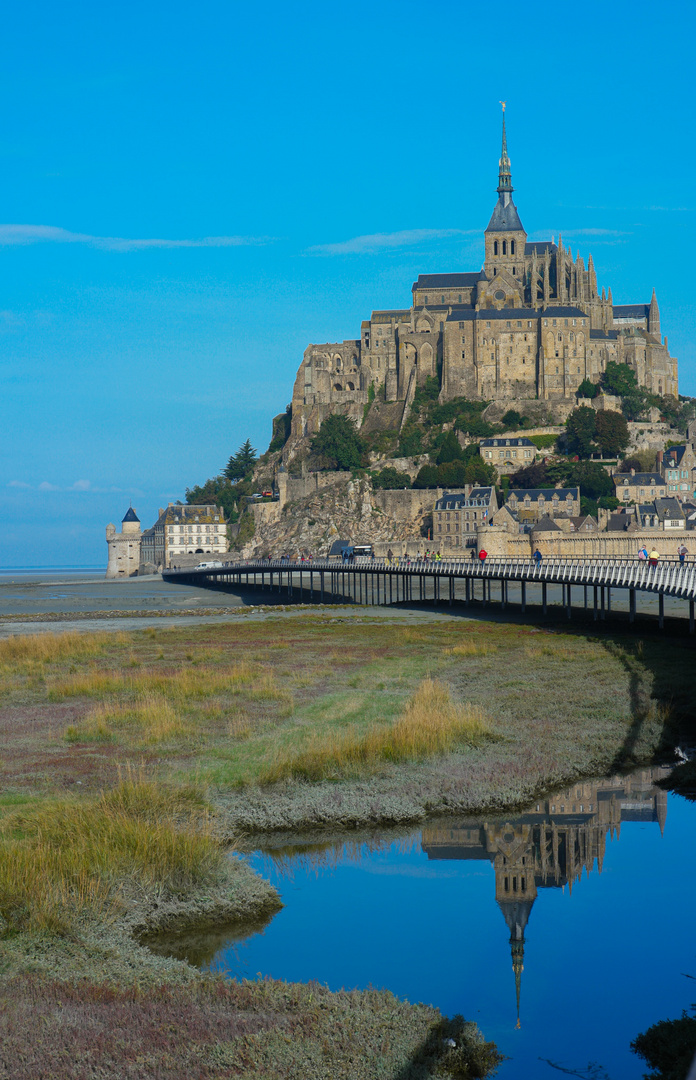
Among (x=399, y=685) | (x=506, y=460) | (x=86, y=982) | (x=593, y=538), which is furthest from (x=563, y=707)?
(x=506, y=460)

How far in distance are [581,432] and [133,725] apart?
4149 inches

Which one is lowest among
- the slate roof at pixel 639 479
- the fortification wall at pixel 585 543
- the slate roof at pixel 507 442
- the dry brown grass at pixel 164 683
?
the dry brown grass at pixel 164 683

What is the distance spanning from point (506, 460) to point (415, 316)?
1076 inches

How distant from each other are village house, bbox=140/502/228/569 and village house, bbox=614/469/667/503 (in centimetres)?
Result: 5367

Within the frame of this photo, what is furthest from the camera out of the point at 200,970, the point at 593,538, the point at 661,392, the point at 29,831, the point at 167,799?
the point at 661,392

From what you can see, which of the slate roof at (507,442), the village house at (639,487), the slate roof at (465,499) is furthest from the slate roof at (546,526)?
the slate roof at (507,442)

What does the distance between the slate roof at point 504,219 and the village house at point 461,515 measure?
1806 inches

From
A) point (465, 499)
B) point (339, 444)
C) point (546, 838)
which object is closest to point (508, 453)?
point (465, 499)

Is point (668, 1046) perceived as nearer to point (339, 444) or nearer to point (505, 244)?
point (339, 444)

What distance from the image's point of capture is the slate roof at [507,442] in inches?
4887

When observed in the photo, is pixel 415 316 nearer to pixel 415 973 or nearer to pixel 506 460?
pixel 506 460

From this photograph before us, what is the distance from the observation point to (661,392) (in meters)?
138

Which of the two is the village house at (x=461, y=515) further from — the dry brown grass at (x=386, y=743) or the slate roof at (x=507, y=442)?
the dry brown grass at (x=386, y=743)

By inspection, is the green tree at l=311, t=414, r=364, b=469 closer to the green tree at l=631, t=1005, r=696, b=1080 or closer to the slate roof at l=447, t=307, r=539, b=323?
the slate roof at l=447, t=307, r=539, b=323
